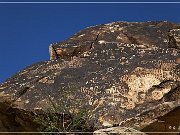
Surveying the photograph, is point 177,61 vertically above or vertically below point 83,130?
above

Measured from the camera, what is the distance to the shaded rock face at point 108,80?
21859 millimetres

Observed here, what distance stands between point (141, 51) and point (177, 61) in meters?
2.58

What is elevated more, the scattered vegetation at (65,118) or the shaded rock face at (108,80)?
the shaded rock face at (108,80)

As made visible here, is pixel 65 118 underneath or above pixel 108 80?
underneath

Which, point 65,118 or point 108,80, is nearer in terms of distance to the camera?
point 65,118

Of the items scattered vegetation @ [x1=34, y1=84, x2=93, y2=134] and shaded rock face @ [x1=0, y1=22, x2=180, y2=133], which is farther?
shaded rock face @ [x1=0, y1=22, x2=180, y2=133]

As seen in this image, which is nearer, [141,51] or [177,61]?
[177,61]

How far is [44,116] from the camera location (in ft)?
74.9

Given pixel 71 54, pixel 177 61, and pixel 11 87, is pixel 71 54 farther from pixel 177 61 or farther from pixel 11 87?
pixel 177 61

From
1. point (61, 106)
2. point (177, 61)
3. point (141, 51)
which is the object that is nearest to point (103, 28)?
point (141, 51)

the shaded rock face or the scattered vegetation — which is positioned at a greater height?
the shaded rock face

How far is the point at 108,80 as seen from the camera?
79.0ft

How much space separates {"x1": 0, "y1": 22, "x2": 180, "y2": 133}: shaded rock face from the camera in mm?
21859

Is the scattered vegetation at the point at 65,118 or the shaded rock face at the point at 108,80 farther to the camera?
the shaded rock face at the point at 108,80
